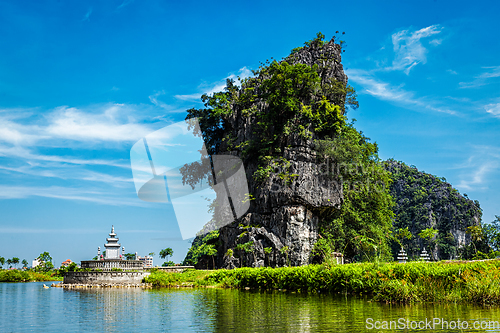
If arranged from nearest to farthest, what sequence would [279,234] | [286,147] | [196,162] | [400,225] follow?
[279,234] < [286,147] < [196,162] < [400,225]

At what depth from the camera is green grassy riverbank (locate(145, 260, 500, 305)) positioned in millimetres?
10797

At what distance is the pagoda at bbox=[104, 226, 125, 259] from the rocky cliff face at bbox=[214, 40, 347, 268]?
8465 mm

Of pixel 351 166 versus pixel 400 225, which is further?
pixel 400 225

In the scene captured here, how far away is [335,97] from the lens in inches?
1240

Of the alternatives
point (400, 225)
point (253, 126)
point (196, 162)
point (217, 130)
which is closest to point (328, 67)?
point (253, 126)

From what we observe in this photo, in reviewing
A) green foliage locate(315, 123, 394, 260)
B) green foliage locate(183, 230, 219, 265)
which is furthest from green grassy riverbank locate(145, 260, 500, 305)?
green foliage locate(183, 230, 219, 265)

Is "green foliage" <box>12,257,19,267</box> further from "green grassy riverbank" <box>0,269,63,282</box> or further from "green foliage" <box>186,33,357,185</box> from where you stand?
"green foliage" <box>186,33,357,185</box>

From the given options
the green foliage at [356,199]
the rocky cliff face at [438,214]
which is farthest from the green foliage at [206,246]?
the rocky cliff face at [438,214]

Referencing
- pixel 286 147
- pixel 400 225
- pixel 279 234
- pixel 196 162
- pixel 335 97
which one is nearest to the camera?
pixel 279 234

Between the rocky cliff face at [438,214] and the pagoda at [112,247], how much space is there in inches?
2348

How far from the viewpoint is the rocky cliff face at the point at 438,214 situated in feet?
243

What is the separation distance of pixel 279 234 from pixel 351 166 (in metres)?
7.57

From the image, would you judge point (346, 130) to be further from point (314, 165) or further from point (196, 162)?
point (196, 162)

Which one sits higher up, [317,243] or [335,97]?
[335,97]
